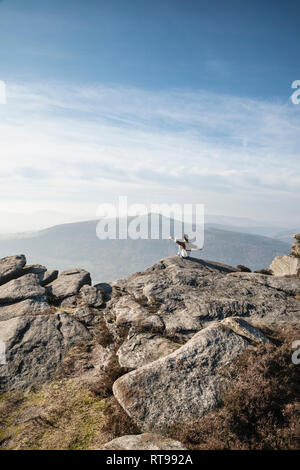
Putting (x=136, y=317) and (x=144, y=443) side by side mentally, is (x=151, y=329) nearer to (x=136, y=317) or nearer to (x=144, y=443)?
(x=136, y=317)

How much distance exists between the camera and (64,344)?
14.7 meters

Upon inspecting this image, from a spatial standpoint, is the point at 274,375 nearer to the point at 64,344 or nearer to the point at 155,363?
the point at 155,363

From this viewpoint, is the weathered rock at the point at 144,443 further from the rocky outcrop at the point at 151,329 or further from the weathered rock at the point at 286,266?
the weathered rock at the point at 286,266

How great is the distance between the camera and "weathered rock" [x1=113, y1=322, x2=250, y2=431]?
28.7ft

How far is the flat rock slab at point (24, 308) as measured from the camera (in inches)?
694

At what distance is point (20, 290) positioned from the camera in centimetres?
2041

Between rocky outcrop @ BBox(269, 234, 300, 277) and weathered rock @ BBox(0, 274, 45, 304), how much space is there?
72.1 ft

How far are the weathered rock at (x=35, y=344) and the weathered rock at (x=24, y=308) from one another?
1.42 metres

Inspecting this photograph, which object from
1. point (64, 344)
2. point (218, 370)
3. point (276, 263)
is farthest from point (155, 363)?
point (276, 263)

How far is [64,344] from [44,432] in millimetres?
5614

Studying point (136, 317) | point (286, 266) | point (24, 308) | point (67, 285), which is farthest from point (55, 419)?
point (286, 266)

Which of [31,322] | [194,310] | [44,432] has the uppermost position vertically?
[194,310]

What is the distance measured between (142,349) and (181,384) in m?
3.20

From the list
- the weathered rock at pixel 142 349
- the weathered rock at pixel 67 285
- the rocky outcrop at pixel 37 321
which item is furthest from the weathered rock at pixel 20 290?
the weathered rock at pixel 142 349
